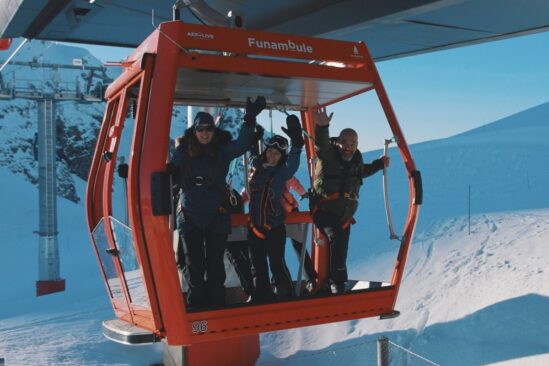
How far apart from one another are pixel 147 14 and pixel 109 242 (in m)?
4.56

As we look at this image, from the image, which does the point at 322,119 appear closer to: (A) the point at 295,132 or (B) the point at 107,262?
(A) the point at 295,132

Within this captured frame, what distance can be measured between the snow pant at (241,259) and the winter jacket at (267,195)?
86 centimetres

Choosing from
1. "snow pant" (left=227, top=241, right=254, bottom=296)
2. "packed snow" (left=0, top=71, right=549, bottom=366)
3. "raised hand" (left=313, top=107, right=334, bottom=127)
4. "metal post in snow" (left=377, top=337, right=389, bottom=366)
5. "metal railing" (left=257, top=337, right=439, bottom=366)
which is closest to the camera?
"raised hand" (left=313, top=107, right=334, bottom=127)

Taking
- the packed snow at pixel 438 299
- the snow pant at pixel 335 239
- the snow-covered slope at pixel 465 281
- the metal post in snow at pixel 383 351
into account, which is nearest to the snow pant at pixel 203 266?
the snow pant at pixel 335 239

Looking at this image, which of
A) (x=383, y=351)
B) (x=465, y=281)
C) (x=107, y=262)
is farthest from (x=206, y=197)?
(x=465, y=281)

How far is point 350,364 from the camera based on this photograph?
7418 millimetres

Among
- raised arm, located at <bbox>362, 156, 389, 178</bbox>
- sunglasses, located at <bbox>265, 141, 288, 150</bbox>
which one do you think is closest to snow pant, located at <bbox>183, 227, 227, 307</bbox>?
sunglasses, located at <bbox>265, 141, 288, 150</bbox>

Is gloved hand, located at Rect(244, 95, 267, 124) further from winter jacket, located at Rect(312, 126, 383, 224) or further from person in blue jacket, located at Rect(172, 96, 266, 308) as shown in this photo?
winter jacket, located at Rect(312, 126, 383, 224)

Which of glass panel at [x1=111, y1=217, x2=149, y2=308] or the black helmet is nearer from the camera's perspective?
glass panel at [x1=111, y1=217, x2=149, y2=308]

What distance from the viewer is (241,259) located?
557 centimetres

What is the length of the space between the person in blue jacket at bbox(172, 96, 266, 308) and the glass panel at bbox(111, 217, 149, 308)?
34 cm

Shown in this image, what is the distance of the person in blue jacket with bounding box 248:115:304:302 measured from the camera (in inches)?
181

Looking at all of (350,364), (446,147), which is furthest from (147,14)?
(446,147)

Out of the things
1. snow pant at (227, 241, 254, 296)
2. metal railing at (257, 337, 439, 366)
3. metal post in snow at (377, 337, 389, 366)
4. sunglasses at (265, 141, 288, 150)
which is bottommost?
metal railing at (257, 337, 439, 366)
